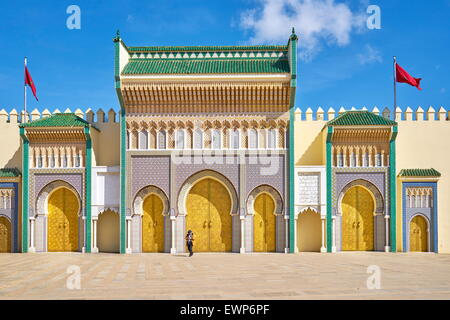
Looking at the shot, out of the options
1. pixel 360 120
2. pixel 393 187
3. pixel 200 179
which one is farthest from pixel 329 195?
pixel 200 179

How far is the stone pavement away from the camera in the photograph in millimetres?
8594

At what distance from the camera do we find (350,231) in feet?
59.4

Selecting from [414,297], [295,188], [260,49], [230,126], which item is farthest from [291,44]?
[414,297]

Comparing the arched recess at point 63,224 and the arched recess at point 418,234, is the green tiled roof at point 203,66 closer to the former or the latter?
the arched recess at point 63,224

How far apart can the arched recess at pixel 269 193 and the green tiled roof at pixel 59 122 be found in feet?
23.3

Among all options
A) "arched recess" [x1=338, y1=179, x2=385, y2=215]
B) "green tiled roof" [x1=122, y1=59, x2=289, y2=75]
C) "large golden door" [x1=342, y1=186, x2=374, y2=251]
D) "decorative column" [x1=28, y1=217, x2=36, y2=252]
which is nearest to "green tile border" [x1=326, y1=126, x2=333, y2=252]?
"arched recess" [x1=338, y1=179, x2=385, y2=215]

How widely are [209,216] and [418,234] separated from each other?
28.0 ft

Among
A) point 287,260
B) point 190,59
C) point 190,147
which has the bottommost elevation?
point 287,260

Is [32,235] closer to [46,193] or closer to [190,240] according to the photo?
[46,193]

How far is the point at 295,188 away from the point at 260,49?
19.4 ft

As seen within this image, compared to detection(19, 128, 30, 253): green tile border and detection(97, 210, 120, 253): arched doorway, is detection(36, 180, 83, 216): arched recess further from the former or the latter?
detection(97, 210, 120, 253): arched doorway

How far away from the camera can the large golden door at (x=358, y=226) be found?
59.4 feet

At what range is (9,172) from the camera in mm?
18469
